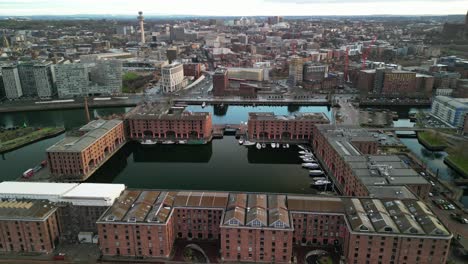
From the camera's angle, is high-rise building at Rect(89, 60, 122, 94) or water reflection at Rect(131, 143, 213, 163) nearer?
water reflection at Rect(131, 143, 213, 163)

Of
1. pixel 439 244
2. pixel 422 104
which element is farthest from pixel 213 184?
pixel 422 104

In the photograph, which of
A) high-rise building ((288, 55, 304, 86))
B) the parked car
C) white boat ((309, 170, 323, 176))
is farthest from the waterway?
high-rise building ((288, 55, 304, 86))

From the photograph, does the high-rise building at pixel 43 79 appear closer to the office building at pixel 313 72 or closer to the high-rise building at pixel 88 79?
the high-rise building at pixel 88 79

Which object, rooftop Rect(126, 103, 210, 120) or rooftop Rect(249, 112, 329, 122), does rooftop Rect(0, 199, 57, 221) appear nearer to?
rooftop Rect(126, 103, 210, 120)

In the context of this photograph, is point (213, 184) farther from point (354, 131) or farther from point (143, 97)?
point (143, 97)

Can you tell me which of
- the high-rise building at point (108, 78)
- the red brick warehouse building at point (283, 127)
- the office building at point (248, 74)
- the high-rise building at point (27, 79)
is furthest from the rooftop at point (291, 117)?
the high-rise building at point (27, 79)

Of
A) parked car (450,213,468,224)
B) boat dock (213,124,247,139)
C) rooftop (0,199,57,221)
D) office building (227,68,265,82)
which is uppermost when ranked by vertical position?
rooftop (0,199,57,221)
